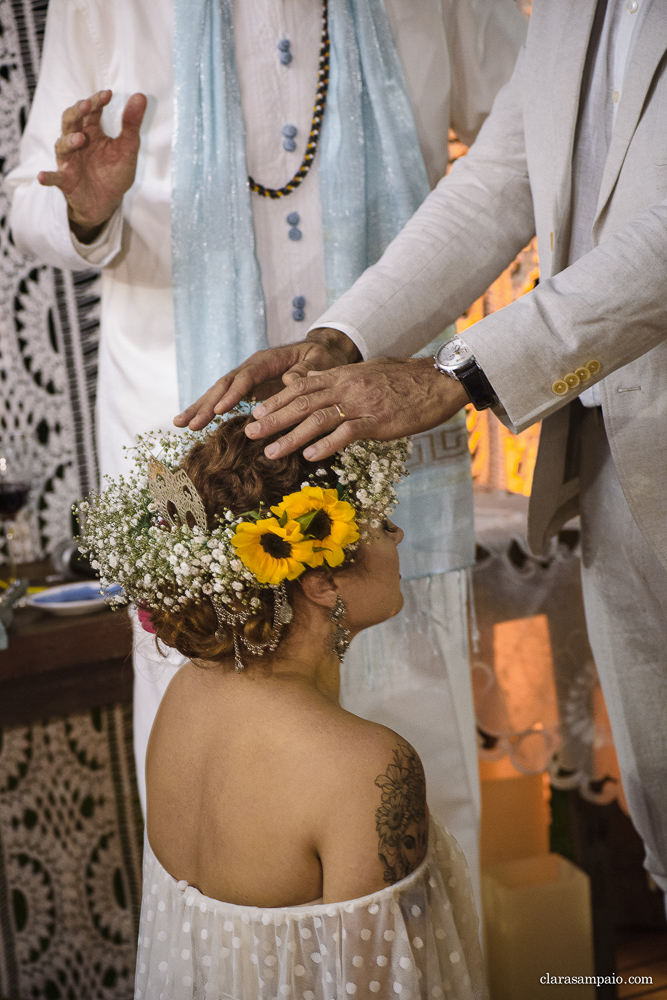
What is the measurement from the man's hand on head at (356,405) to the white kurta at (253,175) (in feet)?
1.99

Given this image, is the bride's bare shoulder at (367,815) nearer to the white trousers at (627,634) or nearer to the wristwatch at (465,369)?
the wristwatch at (465,369)

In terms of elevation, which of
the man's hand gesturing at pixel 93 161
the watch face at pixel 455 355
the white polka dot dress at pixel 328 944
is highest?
the man's hand gesturing at pixel 93 161

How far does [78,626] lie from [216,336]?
2.62 ft

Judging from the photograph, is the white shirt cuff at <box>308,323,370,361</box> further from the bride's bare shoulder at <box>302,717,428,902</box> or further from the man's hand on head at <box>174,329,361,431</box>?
the bride's bare shoulder at <box>302,717,428,902</box>

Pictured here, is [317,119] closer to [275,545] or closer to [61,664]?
[275,545]

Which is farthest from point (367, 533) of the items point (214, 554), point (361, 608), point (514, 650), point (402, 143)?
point (514, 650)

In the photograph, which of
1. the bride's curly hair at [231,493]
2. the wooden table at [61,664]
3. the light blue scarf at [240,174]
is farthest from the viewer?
the wooden table at [61,664]

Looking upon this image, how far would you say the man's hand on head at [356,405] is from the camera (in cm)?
109

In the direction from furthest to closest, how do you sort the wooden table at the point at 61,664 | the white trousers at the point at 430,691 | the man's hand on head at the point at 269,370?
the wooden table at the point at 61,664 < the white trousers at the point at 430,691 < the man's hand on head at the point at 269,370

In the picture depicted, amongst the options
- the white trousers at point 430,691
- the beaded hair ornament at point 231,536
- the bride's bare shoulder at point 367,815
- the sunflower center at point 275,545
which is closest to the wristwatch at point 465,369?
the beaded hair ornament at point 231,536

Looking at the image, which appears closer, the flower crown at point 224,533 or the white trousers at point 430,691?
the flower crown at point 224,533

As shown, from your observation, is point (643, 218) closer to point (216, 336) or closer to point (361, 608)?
point (361, 608)

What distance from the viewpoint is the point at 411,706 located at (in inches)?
73.3

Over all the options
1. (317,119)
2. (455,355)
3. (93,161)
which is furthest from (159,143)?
(455,355)
